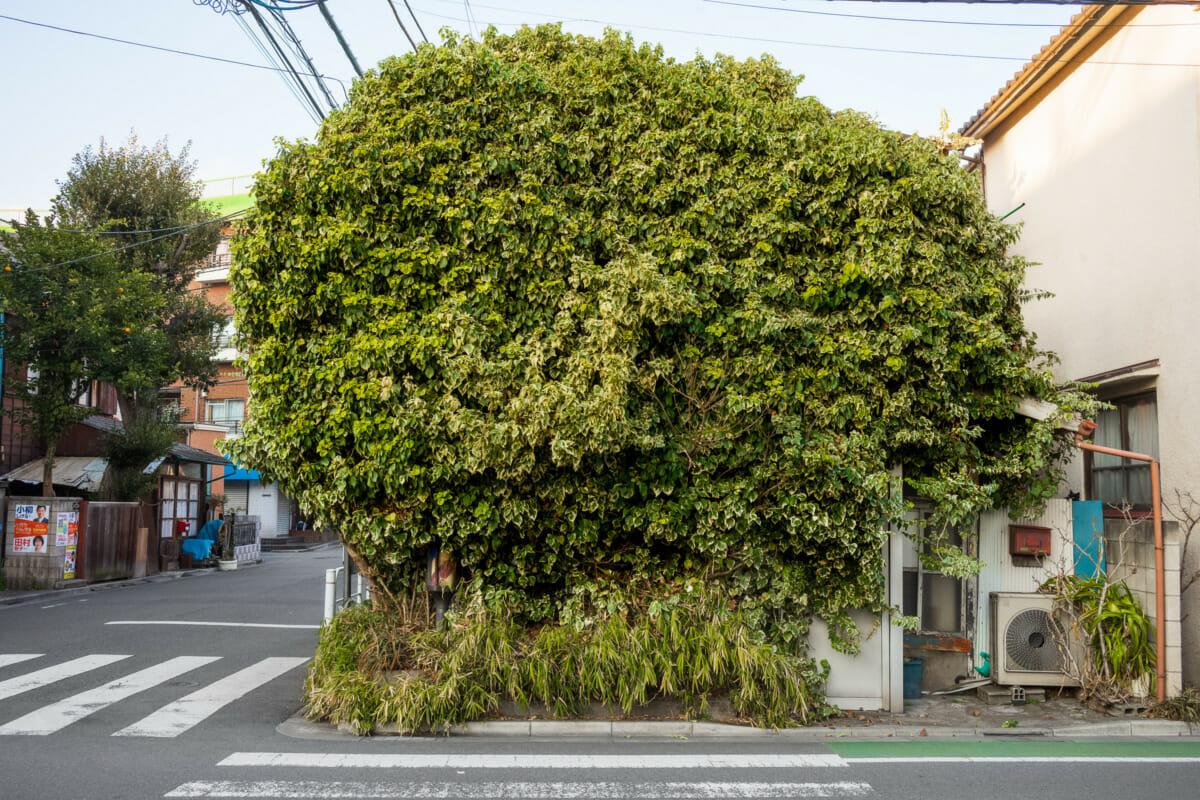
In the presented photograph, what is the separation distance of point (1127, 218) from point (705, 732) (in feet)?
27.3

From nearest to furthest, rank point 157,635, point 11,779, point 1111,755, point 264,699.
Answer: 1. point 11,779
2. point 1111,755
3. point 264,699
4. point 157,635

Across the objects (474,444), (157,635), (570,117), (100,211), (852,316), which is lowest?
(157,635)

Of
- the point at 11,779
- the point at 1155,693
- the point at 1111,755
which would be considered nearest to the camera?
the point at 11,779

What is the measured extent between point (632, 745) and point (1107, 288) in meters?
8.69

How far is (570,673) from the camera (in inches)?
299

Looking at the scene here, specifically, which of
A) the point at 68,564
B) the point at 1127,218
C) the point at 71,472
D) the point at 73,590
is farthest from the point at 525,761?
the point at 71,472

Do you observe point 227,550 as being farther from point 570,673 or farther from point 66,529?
point 570,673

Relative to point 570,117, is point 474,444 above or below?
below

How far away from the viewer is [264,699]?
8656mm

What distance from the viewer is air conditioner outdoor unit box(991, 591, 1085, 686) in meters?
8.56

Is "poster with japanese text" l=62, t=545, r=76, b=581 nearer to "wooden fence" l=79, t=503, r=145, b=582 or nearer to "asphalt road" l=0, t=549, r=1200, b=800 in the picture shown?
"wooden fence" l=79, t=503, r=145, b=582

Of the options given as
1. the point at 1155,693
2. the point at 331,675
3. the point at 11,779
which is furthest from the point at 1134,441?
the point at 11,779

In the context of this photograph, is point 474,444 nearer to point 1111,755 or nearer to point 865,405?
point 865,405

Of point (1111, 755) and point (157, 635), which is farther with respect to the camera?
A: point (157, 635)
